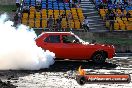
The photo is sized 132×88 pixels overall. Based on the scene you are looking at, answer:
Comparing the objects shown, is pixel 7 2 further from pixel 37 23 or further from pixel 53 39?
pixel 53 39

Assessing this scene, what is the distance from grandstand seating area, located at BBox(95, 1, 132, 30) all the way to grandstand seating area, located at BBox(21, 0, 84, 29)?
6.53 ft

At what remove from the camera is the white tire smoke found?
18.8 m

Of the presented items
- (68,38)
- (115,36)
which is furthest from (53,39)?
(115,36)

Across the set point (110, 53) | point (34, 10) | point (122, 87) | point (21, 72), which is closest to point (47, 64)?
point (21, 72)

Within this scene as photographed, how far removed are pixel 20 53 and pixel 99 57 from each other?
4376 millimetres

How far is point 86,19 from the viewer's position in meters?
35.6

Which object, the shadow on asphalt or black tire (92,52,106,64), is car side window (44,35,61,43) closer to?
the shadow on asphalt

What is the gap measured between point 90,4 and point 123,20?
526cm

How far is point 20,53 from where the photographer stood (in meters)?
19.1

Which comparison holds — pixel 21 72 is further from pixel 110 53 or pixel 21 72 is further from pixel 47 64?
pixel 110 53

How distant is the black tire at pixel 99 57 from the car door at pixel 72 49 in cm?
52

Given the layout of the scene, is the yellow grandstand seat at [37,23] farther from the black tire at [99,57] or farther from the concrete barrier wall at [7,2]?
the black tire at [99,57]

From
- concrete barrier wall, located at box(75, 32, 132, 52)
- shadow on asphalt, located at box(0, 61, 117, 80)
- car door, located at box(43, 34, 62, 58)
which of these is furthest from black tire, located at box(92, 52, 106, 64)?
concrete barrier wall, located at box(75, 32, 132, 52)

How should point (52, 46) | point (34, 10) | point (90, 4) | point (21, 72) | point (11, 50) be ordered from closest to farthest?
point (21, 72)
point (11, 50)
point (52, 46)
point (34, 10)
point (90, 4)
